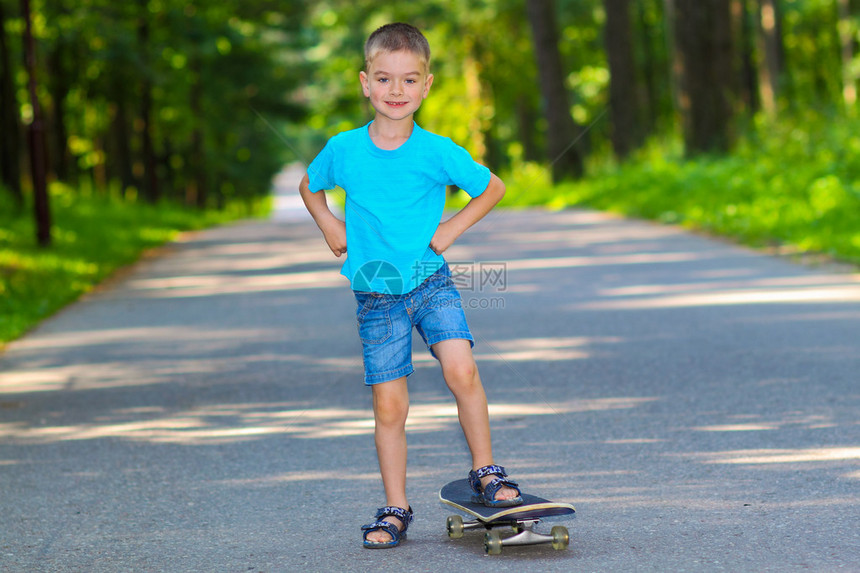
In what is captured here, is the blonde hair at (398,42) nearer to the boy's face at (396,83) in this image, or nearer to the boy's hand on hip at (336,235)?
the boy's face at (396,83)

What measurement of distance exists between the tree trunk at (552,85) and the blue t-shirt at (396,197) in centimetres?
2487

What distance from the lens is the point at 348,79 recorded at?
5084 centimetres

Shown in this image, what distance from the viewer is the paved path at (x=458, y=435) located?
434 centimetres

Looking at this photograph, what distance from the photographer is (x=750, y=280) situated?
11.5 meters

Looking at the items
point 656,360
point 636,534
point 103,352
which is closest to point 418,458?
point 636,534

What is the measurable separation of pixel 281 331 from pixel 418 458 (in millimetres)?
4620

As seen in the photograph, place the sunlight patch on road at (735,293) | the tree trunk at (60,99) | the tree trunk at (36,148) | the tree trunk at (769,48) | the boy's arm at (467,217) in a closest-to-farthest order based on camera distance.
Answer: the boy's arm at (467,217) → the sunlight patch on road at (735,293) → the tree trunk at (36,148) → the tree trunk at (60,99) → the tree trunk at (769,48)

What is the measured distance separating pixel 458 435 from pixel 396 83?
244 centimetres

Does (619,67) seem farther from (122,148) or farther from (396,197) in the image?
(396,197)

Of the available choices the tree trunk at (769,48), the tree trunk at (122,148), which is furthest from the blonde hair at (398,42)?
the tree trunk at (769,48)

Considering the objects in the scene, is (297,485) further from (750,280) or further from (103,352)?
(750,280)

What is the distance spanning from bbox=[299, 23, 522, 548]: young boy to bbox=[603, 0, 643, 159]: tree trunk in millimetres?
25159

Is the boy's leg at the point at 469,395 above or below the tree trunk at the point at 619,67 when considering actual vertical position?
below

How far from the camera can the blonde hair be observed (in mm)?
4262
